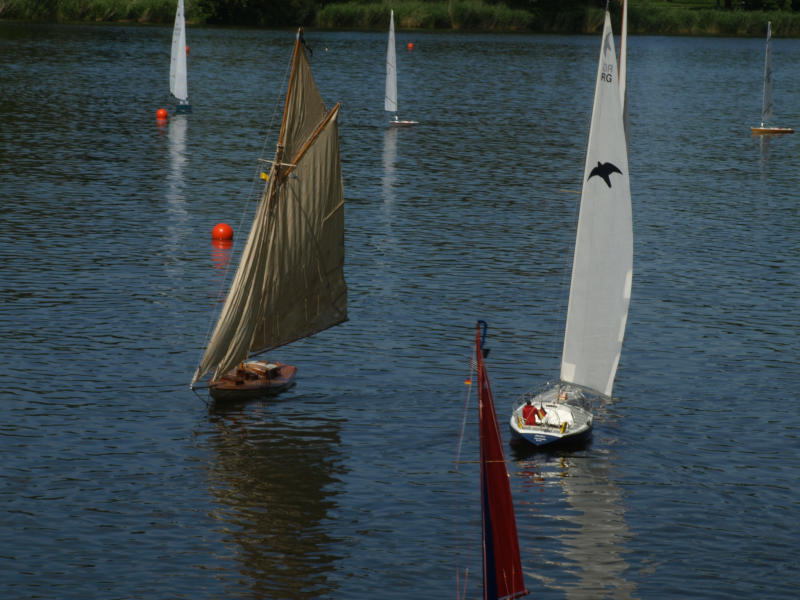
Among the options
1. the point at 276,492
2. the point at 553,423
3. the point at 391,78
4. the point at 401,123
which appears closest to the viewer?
the point at 276,492

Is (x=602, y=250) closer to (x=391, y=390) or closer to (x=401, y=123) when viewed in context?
(x=391, y=390)

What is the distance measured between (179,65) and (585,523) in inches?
3639

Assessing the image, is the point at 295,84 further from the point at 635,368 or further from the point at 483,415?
the point at 483,415

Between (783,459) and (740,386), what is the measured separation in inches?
298

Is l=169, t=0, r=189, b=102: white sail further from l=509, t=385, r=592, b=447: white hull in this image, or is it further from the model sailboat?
l=509, t=385, r=592, b=447: white hull

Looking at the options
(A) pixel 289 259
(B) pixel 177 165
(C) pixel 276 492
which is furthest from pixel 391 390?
(B) pixel 177 165

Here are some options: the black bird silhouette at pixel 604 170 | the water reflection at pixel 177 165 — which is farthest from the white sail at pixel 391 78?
the black bird silhouette at pixel 604 170

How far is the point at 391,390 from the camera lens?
4778 centimetres

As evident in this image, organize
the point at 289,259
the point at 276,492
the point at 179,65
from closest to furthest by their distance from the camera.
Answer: the point at 276,492 < the point at 289,259 < the point at 179,65

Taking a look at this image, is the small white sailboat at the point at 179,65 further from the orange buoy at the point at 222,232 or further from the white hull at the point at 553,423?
the white hull at the point at 553,423

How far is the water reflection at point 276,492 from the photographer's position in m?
33.6

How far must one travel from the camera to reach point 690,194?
9106 centimetres

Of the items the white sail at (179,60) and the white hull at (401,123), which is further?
the white sail at (179,60)

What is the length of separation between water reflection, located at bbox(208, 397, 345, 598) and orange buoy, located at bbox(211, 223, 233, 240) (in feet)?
87.0
